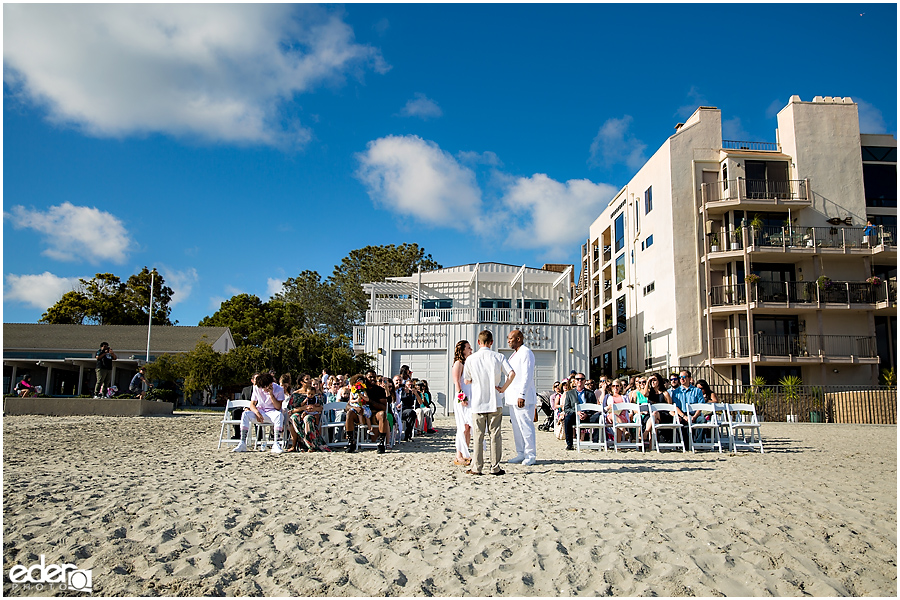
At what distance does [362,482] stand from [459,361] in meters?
2.26

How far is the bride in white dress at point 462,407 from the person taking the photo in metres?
8.04

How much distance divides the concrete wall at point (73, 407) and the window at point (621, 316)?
85.7 feet

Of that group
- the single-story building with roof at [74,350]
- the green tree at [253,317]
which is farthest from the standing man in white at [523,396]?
the green tree at [253,317]

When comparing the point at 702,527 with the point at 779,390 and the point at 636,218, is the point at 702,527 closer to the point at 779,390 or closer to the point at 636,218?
the point at 779,390

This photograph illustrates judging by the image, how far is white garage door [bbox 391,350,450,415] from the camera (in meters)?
28.8

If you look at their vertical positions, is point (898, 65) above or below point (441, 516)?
above

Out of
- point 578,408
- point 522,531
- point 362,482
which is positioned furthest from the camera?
point 578,408

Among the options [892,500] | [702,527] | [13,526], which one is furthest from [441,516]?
[892,500]

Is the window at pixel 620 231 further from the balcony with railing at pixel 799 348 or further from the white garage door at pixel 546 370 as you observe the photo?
the white garage door at pixel 546 370

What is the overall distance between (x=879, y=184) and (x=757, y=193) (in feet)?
22.8

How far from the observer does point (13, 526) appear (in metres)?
4.20

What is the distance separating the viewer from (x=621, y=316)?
37.7 metres

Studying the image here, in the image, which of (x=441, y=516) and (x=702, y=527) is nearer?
(x=702, y=527)

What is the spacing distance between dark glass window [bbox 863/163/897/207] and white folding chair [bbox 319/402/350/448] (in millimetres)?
30769
